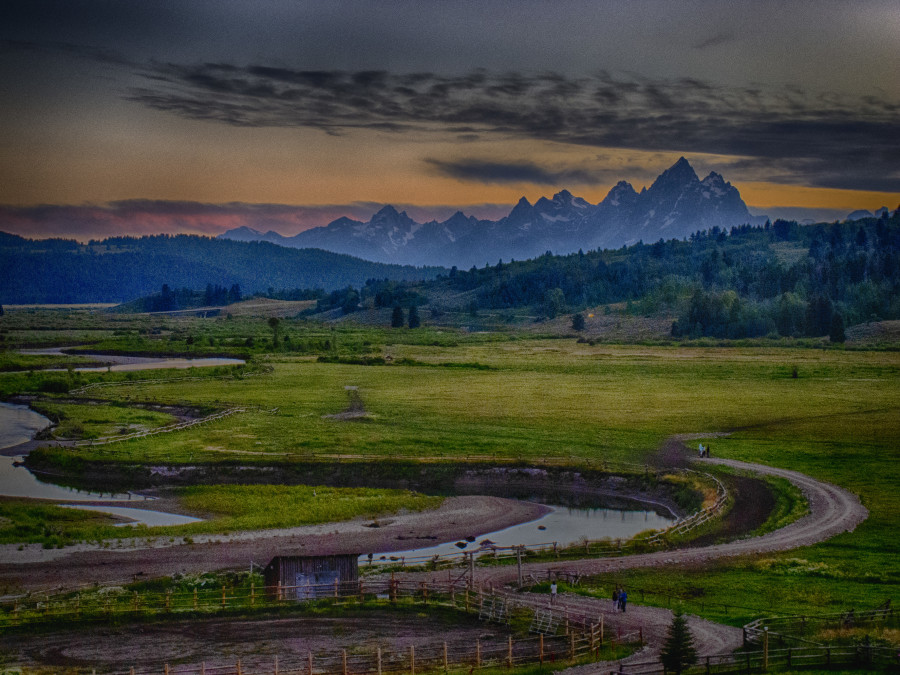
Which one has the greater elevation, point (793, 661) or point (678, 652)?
point (678, 652)

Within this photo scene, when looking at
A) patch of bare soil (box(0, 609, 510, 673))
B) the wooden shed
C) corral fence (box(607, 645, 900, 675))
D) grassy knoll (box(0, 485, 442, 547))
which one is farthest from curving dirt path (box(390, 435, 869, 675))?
grassy knoll (box(0, 485, 442, 547))

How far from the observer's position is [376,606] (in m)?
48.4

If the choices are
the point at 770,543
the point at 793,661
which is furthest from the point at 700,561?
the point at 793,661

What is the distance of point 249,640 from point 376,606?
781 cm

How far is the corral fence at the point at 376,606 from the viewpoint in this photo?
39.9 meters

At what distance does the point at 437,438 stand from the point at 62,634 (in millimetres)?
60381

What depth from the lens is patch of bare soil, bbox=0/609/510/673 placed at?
4116cm

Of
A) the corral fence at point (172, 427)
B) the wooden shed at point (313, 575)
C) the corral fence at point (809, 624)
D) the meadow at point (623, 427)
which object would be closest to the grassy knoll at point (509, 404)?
the meadow at point (623, 427)

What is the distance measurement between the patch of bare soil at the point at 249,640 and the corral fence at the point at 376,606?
444 millimetres

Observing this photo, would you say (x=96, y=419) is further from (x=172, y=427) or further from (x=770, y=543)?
(x=770, y=543)

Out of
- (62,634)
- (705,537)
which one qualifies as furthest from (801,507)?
Result: (62,634)

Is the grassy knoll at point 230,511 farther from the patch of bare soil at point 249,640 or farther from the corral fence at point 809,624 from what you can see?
the corral fence at point 809,624

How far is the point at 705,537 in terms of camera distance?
205 feet

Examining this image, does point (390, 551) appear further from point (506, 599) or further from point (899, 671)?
point (899, 671)
